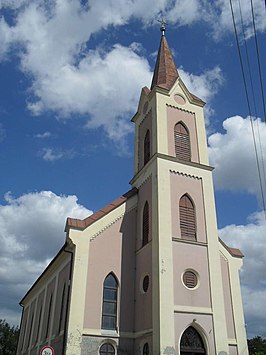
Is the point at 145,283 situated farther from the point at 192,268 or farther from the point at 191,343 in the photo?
the point at 191,343

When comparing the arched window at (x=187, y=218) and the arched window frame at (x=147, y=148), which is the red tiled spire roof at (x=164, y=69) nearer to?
the arched window frame at (x=147, y=148)

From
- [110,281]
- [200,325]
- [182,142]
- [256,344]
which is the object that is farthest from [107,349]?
[256,344]

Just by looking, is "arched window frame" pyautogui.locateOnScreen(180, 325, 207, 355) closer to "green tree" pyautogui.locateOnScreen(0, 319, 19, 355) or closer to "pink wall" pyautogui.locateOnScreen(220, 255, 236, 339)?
"pink wall" pyautogui.locateOnScreen(220, 255, 236, 339)

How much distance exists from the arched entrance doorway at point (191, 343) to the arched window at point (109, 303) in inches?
138

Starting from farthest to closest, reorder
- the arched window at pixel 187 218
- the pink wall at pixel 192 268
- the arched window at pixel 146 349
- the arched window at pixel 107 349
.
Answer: the arched window at pixel 187 218
the pink wall at pixel 192 268
the arched window at pixel 107 349
the arched window at pixel 146 349

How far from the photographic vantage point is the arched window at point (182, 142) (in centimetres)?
2230

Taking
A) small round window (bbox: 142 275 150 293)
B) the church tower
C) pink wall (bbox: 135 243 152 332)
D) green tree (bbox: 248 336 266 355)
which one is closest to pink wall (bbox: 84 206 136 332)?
pink wall (bbox: 135 243 152 332)

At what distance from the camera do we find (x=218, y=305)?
59.2 feet

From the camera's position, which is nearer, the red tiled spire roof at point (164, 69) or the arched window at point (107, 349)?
the arched window at point (107, 349)

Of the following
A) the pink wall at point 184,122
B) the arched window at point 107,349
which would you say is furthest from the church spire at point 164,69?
the arched window at point 107,349

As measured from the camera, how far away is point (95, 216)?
2017 cm

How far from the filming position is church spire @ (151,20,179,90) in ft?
82.9

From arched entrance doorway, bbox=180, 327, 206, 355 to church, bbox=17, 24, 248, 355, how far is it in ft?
0.14

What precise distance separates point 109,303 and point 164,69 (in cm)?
1650
